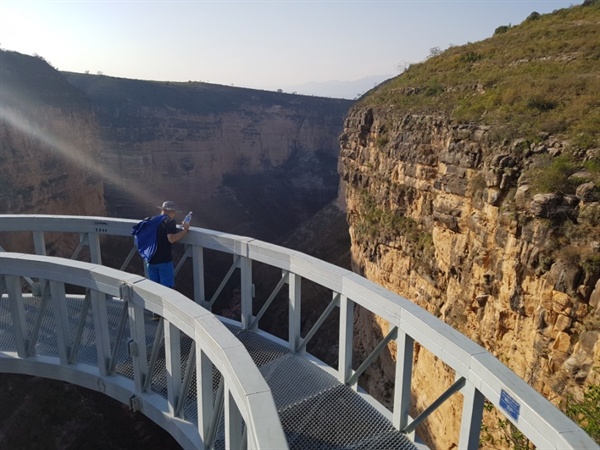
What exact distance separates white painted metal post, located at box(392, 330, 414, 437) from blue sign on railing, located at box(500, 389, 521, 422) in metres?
1.48

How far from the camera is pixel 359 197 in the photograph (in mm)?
18078

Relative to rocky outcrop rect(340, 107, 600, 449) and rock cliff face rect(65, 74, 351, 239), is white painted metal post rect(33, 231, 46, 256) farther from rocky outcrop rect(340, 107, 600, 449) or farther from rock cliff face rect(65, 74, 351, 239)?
rock cliff face rect(65, 74, 351, 239)

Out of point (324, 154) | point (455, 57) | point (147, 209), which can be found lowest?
point (147, 209)

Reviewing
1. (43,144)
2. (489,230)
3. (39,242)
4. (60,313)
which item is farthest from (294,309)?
(43,144)

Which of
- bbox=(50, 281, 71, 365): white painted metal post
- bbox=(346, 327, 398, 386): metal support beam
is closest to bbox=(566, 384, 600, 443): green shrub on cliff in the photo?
bbox=(346, 327, 398, 386): metal support beam

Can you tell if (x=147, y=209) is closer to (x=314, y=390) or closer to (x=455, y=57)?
(x=455, y=57)

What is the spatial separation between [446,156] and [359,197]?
6.52 meters

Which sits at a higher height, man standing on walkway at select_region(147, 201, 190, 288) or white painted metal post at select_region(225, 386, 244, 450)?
man standing on walkway at select_region(147, 201, 190, 288)

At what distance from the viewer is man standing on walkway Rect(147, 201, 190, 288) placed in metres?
8.13

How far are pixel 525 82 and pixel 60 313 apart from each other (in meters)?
11.9

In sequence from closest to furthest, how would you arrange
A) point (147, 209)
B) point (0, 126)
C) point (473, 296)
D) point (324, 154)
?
point (473, 296)
point (0, 126)
point (147, 209)
point (324, 154)

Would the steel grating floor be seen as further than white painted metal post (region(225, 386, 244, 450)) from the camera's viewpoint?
Yes

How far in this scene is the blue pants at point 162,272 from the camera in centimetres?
832

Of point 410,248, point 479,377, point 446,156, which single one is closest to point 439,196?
point 446,156
